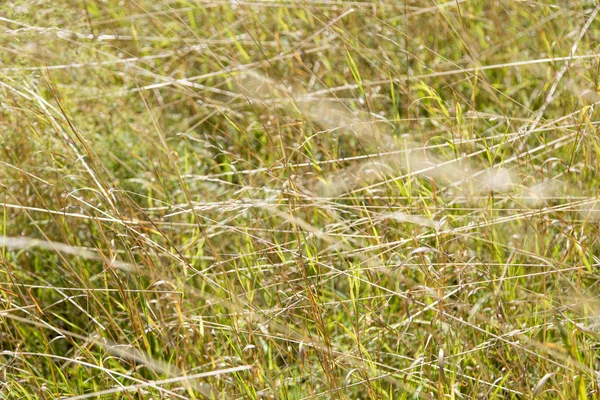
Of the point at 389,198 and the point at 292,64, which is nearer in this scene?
the point at 389,198

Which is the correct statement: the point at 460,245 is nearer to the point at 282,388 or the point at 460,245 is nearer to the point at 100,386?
the point at 282,388

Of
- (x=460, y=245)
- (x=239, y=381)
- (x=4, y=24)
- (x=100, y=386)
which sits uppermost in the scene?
(x=4, y=24)

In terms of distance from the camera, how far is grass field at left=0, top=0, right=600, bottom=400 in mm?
1229

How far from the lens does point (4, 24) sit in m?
1.96

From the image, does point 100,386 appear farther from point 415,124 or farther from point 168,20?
point 168,20

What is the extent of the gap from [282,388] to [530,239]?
22.8 inches

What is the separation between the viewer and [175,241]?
175 centimetres

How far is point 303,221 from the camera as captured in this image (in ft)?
5.06

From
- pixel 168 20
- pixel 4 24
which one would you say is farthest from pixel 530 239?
pixel 168 20

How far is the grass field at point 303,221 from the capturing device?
1229 millimetres

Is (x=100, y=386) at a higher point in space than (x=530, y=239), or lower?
lower

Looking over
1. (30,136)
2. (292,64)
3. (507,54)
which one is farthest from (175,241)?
(507,54)

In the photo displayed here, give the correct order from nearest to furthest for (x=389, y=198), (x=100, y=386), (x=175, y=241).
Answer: (x=100, y=386) → (x=389, y=198) → (x=175, y=241)

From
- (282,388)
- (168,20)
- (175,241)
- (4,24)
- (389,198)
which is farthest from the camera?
(168,20)
